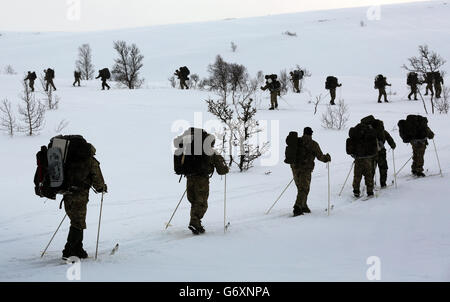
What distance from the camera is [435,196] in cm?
875

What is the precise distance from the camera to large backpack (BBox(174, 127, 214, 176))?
6.50 m

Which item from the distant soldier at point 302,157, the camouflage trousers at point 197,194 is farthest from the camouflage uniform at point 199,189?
the distant soldier at point 302,157

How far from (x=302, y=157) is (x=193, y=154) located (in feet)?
7.08

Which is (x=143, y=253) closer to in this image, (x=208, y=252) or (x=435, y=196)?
(x=208, y=252)

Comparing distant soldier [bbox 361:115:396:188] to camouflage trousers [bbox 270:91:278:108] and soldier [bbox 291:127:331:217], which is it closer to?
soldier [bbox 291:127:331:217]

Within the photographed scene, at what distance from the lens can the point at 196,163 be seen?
21.6ft

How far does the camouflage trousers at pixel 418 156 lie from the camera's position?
10570mm

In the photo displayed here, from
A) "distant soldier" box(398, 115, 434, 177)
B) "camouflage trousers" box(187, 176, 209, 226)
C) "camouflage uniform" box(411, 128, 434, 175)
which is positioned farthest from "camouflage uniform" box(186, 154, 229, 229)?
"camouflage uniform" box(411, 128, 434, 175)

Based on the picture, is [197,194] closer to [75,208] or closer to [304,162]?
[75,208]

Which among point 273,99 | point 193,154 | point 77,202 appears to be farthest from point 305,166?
point 273,99

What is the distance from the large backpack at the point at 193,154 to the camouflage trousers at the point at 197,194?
130 mm
